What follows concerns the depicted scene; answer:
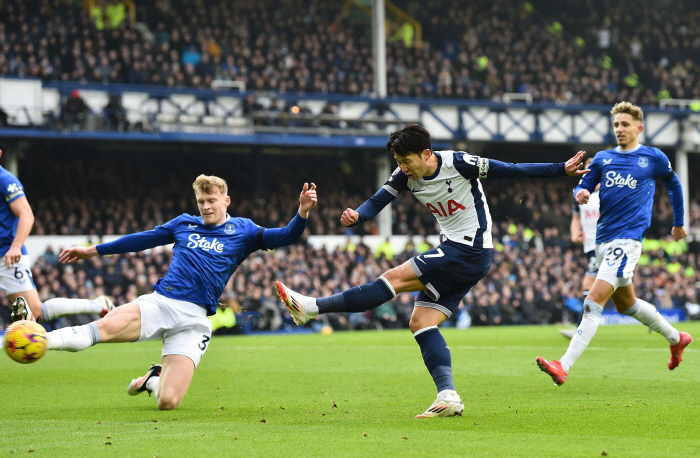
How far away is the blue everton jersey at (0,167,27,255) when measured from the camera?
8.49 m

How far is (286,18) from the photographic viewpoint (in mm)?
31438

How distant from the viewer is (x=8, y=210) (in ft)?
28.6

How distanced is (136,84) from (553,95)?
1569 cm

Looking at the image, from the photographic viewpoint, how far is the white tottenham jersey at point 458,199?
636 centimetres

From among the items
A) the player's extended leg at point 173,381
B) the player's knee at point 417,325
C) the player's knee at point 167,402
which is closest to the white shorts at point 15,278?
the player's extended leg at point 173,381

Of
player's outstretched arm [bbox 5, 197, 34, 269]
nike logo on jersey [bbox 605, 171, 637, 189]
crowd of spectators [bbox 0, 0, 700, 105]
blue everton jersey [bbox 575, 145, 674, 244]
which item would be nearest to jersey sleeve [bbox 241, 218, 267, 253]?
player's outstretched arm [bbox 5, 197, 34, 269]

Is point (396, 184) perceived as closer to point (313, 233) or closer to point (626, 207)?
point (626, 207)

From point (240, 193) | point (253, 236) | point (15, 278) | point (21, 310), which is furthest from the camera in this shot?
point (240, 193)

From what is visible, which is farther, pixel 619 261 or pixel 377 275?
pixel 377 275

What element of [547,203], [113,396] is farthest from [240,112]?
[113,396]

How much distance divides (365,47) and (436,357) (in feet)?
86.0

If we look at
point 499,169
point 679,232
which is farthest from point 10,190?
point 679,232

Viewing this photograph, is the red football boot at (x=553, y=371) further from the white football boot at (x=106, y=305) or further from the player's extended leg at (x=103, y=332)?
the white football boot at (x=106, y=305)

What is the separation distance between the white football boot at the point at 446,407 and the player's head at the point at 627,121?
336 centimetres
